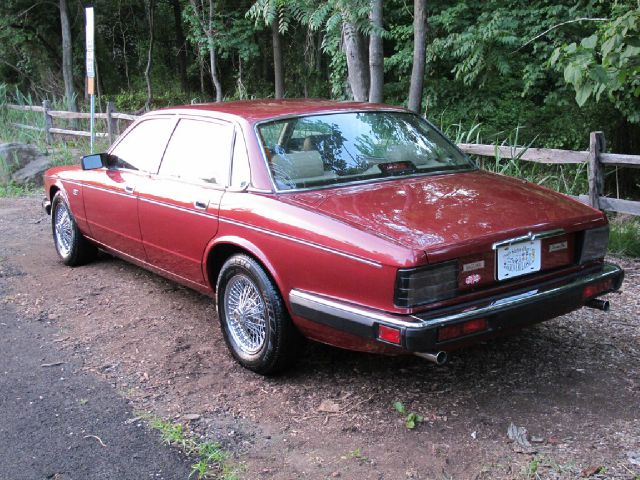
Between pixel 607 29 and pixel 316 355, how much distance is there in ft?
11.3

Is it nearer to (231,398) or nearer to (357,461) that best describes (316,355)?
(231,398)

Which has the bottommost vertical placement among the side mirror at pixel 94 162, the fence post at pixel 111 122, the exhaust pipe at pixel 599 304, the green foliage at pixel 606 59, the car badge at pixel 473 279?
the exhaust pipe at pixel 599 304

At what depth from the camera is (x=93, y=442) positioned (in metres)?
3.33

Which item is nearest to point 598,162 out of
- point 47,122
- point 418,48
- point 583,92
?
point 583,92

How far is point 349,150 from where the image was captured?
4.17m

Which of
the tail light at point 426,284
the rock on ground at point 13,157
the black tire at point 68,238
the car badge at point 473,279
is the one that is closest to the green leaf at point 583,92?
the car badge at point 473,279

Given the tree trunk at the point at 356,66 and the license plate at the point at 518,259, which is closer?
the license plate at the point at 518,259

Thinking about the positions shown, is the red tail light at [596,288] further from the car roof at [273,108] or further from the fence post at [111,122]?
the fence post at [111,122]

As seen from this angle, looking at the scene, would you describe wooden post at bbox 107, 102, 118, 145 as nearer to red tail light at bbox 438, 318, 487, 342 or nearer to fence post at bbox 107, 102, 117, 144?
fence post at bbox 107, 102, 117, 144

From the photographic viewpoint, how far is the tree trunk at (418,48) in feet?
24.4

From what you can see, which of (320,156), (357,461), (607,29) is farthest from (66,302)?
(607,29)

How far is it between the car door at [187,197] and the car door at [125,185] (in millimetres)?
159

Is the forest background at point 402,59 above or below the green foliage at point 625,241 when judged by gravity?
above

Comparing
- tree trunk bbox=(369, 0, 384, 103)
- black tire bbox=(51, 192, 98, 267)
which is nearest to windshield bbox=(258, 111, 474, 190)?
black tire bbox=(51, 192, 98, 267)
